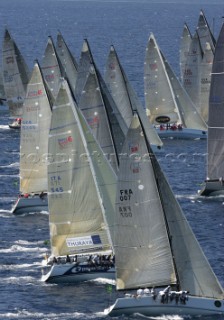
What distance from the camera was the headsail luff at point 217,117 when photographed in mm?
118500

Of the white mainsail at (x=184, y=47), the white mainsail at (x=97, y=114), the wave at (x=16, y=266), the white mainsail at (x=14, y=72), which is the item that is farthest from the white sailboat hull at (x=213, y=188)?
the white mainsail at (x=184, y=47)

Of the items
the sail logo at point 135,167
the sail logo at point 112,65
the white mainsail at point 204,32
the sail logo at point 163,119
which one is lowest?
the sail logo at point 163,119

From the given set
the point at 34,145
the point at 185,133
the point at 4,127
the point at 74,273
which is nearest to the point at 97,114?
the point at 34,145

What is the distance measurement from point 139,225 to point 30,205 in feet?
104

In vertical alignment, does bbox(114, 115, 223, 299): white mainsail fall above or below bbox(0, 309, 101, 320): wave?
above

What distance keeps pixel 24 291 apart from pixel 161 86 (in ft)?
210

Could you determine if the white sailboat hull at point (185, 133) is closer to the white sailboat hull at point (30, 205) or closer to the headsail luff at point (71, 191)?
the white sailboat hull at point (30, 205)

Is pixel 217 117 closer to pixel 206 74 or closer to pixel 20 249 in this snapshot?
pixel 20 249

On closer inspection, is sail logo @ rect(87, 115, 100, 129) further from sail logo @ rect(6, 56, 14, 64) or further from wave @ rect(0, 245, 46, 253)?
sail logo @ rect(6, 56, 14, 64)

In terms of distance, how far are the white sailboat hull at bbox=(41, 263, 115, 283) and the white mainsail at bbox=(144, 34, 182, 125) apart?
6067cm

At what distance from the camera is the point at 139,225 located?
83312 millimetres

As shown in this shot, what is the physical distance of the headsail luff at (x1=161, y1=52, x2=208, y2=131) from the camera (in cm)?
14900

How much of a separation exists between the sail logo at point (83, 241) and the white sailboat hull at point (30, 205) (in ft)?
65.9

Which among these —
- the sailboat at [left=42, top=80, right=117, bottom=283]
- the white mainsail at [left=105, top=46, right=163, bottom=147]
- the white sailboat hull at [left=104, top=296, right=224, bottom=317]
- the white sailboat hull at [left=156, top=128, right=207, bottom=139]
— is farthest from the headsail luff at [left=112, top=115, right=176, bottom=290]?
the white sailboat hull at [left=156, top=128, right=207, bottom=139]
